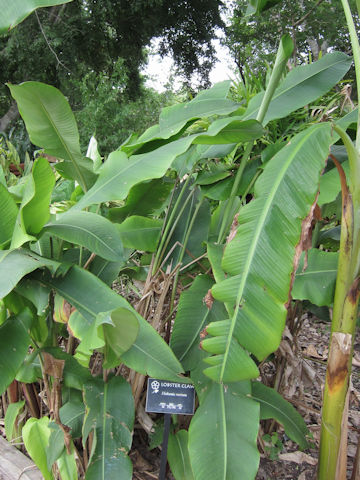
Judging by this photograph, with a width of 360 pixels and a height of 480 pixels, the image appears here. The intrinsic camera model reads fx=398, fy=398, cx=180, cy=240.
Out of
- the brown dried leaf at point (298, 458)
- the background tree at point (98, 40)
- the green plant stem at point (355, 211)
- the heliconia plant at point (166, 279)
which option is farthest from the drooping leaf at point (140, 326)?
the background tree at point (98, 40)

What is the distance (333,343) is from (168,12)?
11.2 metres

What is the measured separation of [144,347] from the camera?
1.25m

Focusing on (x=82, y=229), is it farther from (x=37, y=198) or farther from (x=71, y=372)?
(x=71, y=372)

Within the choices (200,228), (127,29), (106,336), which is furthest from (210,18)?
(106,336)

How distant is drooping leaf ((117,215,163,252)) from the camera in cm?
154

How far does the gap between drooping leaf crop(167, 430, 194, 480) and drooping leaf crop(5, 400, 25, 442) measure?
2.31 feet

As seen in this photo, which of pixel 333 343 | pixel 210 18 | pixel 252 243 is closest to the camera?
pixel 252 243

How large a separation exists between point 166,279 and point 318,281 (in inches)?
21.4

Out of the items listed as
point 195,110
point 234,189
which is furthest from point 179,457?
point 195,110

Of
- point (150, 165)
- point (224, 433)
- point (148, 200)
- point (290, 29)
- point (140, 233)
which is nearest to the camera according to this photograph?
point (224, 433)

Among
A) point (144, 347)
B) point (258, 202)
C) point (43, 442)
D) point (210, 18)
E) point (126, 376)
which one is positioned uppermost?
point (210, 18)

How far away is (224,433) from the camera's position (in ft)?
3.92

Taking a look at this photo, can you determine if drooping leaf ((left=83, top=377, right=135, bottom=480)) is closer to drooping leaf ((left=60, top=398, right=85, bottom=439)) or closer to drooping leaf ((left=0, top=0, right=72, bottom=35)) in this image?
drooping leaf ((left=60, top=398, right=85, bottom=439))

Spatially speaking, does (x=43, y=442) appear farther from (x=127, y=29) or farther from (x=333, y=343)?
(x=127, y=29)
